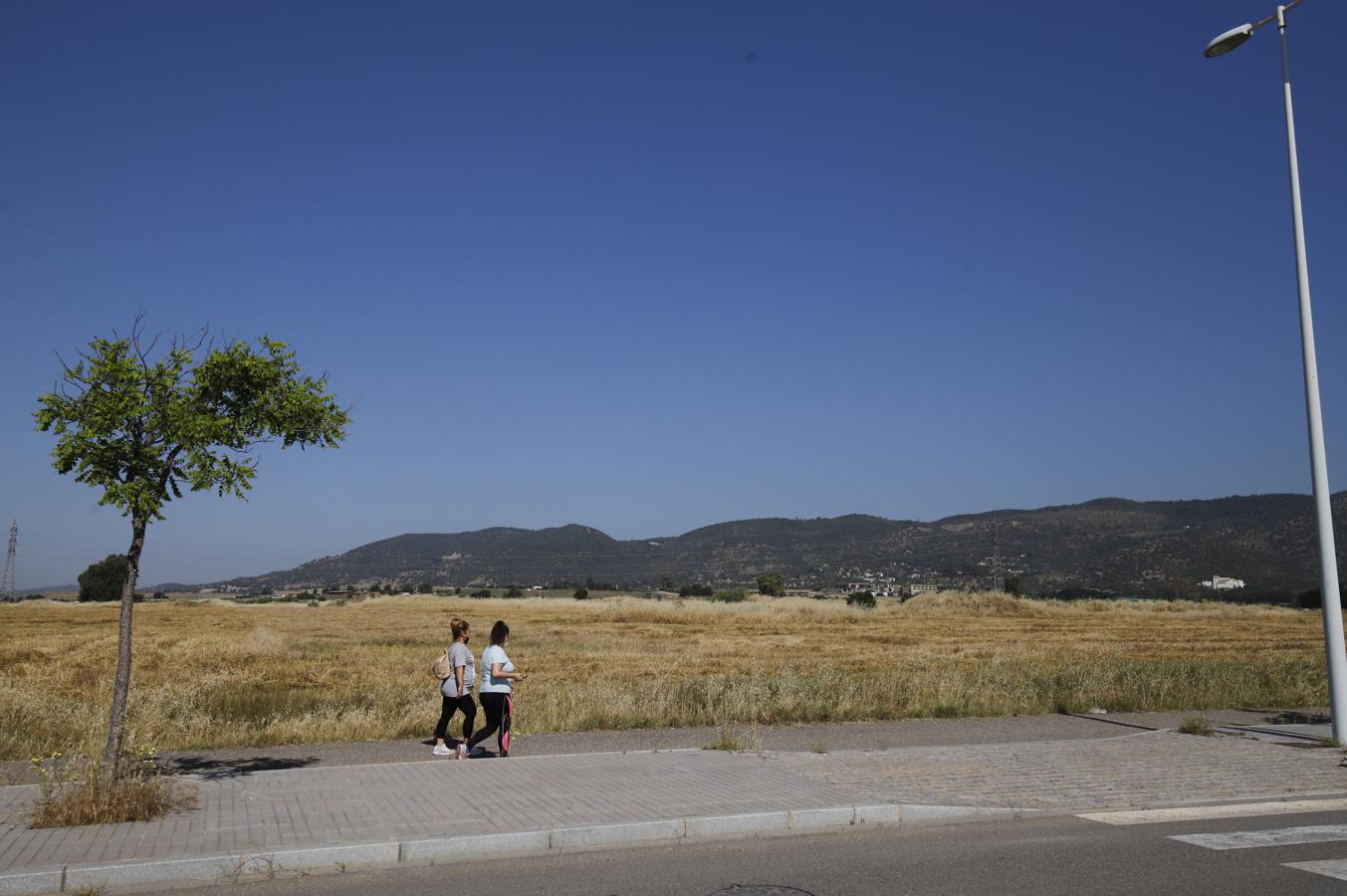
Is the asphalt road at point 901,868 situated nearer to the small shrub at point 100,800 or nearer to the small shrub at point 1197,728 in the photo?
the small shrub at point 100,800

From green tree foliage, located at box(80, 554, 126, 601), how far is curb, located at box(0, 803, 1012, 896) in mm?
103412

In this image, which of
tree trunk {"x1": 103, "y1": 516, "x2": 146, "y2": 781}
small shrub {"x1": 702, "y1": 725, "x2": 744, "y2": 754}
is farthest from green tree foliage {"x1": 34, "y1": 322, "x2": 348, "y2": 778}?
small shrub {"x1": 702, "y1": 725, "x2": 744, "y2": 754}

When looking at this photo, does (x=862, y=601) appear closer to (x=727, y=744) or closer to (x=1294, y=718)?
(x=1294, y=718)

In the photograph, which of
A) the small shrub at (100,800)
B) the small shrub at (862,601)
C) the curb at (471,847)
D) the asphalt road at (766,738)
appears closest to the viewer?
the curb at (471,847)

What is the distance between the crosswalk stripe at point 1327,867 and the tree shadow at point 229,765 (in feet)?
30.7

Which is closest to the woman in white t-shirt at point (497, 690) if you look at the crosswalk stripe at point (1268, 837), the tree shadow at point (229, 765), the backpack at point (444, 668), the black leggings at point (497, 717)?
the black leggings at point (497, 717)

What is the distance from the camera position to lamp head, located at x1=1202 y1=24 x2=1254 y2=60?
13.6 meters

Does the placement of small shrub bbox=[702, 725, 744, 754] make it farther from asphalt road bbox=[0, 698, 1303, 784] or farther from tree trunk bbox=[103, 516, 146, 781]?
tree trunk bbox=[103, 516, 146, 781]

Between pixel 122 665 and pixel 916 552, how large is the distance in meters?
149

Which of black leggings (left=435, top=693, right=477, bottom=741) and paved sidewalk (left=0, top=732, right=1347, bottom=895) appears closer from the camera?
paved sidewalk (left=0, top=732, right=1347, bottom=895)

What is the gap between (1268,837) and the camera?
8242 mm

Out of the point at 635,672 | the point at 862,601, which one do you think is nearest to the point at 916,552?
the point at 862,601

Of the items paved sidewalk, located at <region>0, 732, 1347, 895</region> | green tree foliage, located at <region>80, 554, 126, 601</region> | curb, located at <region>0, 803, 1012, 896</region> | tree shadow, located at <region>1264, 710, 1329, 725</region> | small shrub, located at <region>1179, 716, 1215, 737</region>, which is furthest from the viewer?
green tree foliage, located at <region>80, 554, 126, 601</region>

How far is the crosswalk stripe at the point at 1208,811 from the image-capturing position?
895cm
